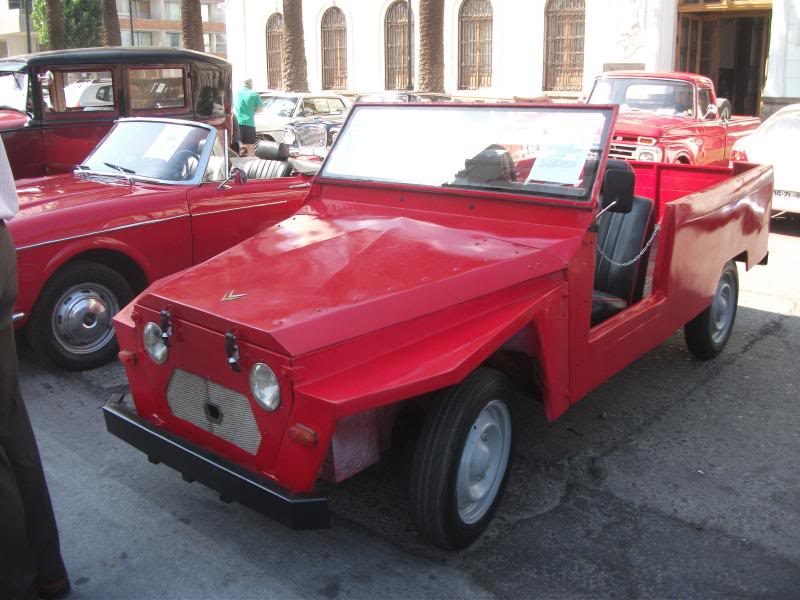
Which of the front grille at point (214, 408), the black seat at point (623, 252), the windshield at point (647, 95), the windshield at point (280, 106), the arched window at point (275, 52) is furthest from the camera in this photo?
the arched window at point (275, 52)

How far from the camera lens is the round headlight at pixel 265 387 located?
274 centimetres

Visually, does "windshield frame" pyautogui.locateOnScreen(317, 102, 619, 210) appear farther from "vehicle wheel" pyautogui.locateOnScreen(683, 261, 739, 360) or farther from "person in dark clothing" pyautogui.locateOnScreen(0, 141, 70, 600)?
"person in dark clothing" pyautogui.locateOnScreen(0, 141, 70, 600)

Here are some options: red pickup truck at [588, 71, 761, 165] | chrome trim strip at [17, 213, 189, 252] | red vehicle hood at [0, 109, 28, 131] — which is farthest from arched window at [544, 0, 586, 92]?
chrome trim strip at [17, 213, 189, 252]

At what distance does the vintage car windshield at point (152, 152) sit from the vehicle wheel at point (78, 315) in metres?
0.98

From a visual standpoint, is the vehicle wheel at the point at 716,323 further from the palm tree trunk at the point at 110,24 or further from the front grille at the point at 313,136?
the palm tree trunk at the point at 110,24

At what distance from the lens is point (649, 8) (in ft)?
64.5

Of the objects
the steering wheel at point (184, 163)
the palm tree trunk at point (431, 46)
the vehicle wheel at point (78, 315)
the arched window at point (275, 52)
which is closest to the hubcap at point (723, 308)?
the steering wheel at point (184, 163)

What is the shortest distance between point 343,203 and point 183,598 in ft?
7.21

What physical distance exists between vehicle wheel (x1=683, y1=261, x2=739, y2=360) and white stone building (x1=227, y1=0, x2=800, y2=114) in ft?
49.0

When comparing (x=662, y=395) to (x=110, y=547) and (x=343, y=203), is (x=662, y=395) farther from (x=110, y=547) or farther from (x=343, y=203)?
(x=110, y=547)

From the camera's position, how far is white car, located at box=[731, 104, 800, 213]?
959 centimetres

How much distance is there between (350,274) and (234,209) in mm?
3070

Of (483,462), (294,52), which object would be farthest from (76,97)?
(294,52)

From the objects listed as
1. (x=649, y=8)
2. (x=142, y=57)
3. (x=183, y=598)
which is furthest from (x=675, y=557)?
(x=649, y=8)
